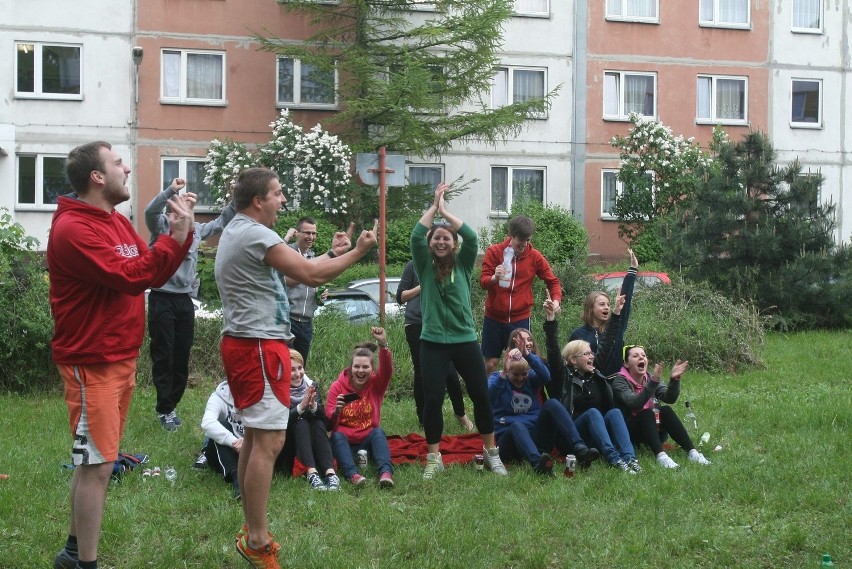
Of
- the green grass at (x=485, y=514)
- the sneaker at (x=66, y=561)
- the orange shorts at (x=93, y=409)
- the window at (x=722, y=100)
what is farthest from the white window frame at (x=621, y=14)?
the sneaker at (x=66, y=561)

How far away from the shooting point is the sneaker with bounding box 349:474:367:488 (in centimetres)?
712

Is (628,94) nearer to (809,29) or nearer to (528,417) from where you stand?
(809,29)

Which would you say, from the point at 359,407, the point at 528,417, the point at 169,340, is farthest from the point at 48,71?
the point at 528,417

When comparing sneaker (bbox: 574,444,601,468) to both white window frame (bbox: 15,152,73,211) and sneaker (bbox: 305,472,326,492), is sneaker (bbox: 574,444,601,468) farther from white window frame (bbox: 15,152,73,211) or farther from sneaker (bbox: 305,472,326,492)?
white window frame (bbox: 15,152,73,211)

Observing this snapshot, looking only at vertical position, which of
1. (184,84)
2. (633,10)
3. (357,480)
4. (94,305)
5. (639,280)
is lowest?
(357,480)

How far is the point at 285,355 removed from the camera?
16.6ft

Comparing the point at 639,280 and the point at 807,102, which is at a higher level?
A: the point at 807,102

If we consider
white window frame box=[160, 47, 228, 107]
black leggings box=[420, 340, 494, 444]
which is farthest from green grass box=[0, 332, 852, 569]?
white window frame box=[160, 47, 228, 107]

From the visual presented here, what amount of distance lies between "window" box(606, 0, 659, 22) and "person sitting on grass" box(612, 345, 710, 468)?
23560 millimetres

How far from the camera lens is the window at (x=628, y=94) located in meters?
30.1

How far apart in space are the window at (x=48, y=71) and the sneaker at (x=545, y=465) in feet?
73.9

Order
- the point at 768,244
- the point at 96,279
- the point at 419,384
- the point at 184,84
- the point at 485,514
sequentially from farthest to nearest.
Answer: the point at 184,84 → the point at 768,244 → the point at 419,384 → the point at 485,514 → the point at 96,279

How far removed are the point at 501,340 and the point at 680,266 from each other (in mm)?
8232

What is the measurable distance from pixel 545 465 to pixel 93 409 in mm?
3650
